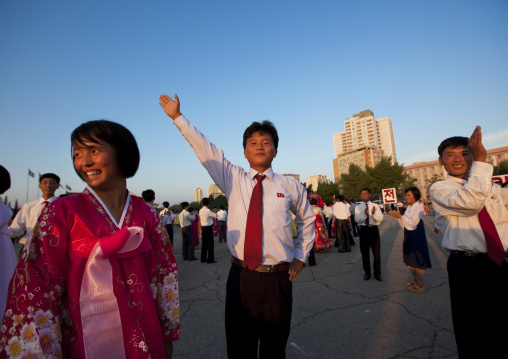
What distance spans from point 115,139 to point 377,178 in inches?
2055

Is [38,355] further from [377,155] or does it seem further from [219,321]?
[377,155]

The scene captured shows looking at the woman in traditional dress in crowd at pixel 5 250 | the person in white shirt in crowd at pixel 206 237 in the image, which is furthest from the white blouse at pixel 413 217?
the woman in traditional dress in crowd at pixel 5 250

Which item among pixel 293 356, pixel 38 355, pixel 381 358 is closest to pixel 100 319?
pixel 38 355

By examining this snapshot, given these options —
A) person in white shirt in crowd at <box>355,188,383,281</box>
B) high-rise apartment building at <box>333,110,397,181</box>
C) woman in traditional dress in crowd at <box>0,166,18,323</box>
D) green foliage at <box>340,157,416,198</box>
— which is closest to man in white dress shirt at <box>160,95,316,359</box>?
woman in traditional dress in crowd at <box>0,166,18,323</box>

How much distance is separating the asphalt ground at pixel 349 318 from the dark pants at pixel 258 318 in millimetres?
1125

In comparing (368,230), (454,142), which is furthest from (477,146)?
(368,230)

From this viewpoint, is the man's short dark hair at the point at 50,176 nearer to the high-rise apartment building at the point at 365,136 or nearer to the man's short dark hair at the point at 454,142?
the man's short dark hair at the point at 454,142

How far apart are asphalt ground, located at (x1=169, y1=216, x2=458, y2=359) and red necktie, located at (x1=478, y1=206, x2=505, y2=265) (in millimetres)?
1341

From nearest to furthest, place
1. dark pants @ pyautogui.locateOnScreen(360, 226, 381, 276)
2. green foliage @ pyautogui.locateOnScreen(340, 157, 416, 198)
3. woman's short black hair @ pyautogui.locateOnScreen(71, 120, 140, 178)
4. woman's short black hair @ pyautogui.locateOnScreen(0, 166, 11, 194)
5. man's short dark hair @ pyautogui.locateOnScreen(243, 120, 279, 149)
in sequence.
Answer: woman's short black hair @ pyautogui.locateOnScreen(71, 120, 140, 178) → man's short dark hair @ pyautogui.locateOnScreen(243, 120, 279, 149) → woman's short black hair @ pyautogui.locateOnScreen(0, 166, 11, 194) → dark pants @ pyautogui.locateOnScreen(360, 226, 381, 276) → green foliage @ pyautogui.locateOnScreen(340, 157, 416, 198)

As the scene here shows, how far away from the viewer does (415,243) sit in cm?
528

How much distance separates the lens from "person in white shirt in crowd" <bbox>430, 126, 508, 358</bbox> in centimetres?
215

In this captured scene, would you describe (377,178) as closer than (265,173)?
No

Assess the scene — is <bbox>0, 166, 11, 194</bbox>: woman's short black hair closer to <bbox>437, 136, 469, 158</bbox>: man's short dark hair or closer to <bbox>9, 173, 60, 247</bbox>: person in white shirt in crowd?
<bbox>9, 173, 60, 247</bbox>: person in white shirt in crowd

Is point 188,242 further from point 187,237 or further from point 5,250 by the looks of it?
point 5,250
